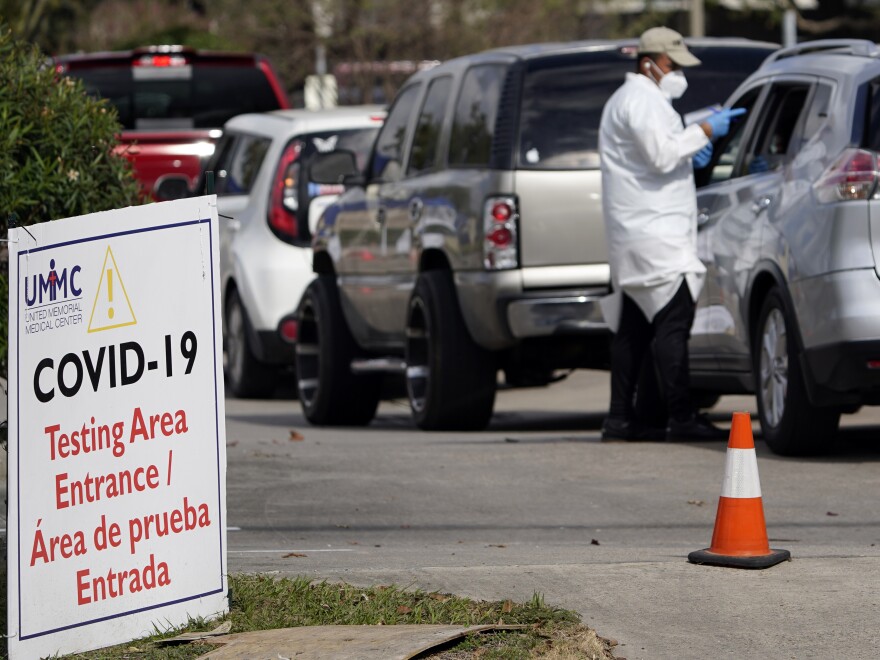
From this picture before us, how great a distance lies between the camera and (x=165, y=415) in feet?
16.6

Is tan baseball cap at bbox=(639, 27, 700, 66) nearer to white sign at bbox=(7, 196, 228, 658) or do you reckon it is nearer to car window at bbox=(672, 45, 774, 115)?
car window at bbox=(672, 45, 774, 115)

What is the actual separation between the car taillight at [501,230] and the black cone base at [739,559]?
12.9 feet

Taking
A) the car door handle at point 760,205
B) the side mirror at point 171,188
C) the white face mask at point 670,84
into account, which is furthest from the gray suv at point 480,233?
the side mirror at point 171,188

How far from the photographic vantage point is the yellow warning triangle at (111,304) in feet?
16.6

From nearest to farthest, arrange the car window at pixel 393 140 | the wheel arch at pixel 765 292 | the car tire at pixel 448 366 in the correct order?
1. the wheel arch at pixel 765 292
2. the car tire at pixel 448 366
3. the car window at pixel 393 140

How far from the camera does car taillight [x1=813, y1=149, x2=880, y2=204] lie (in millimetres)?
8078

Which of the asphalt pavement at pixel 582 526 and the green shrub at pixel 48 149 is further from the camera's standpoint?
the green shrub at pixel 48 149

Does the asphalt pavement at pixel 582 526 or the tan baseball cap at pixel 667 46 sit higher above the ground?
the tan baseball cap at pixel 667 46

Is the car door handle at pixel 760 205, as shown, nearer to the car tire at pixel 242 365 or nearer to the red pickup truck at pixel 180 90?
the car tire at pixel 242 365

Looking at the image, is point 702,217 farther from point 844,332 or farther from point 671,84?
point 844,332

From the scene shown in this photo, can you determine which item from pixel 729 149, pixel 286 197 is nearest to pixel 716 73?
pixel 729 149

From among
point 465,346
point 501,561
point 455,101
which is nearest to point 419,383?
point 465,346

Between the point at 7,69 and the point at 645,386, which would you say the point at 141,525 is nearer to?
the point at 7,69

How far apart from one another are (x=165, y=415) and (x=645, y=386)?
499cm
